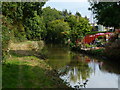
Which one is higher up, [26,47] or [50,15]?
[50,15]

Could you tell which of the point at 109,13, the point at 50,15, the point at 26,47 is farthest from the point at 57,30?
the point at 109,13

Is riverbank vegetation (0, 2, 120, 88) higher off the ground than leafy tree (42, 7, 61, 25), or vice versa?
leafy tree (42, 7, 61, 25)

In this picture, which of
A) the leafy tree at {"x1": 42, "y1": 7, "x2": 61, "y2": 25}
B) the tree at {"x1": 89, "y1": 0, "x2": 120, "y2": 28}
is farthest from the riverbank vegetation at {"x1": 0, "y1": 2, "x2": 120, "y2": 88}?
the leafy tree at {"x1": 42, "y1": 7, "x2": 61, "y2": 25}

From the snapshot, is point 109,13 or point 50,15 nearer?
point 109,13

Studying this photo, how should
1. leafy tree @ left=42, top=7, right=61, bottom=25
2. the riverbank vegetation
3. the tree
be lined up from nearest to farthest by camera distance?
the tree → the riverbank vegetation → leafy tree @ left=42, top=7, right=61, bottom=25

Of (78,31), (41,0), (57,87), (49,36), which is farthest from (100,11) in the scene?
(49,36)

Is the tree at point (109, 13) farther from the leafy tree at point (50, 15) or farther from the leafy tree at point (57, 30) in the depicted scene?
the leafy tree at point (50, 15)

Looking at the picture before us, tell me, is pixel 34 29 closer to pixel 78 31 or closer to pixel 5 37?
pixel 78 31

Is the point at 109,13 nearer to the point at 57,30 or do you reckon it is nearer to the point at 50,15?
the point at 57,30

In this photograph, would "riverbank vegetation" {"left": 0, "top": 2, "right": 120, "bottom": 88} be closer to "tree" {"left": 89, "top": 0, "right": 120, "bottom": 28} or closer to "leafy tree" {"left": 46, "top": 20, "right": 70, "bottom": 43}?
"leafy tree" {"left": 46, "top": 20, "right": 70, "bottom": 43}

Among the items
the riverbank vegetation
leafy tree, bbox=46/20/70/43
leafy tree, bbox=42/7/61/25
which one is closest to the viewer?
the riverbank vegetation

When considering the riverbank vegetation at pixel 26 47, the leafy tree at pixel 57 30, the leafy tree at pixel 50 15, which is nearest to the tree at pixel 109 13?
the riverbank vegetation at pixel 26 47

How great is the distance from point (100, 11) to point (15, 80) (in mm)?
5573

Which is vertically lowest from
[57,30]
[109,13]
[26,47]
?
[26,47]
